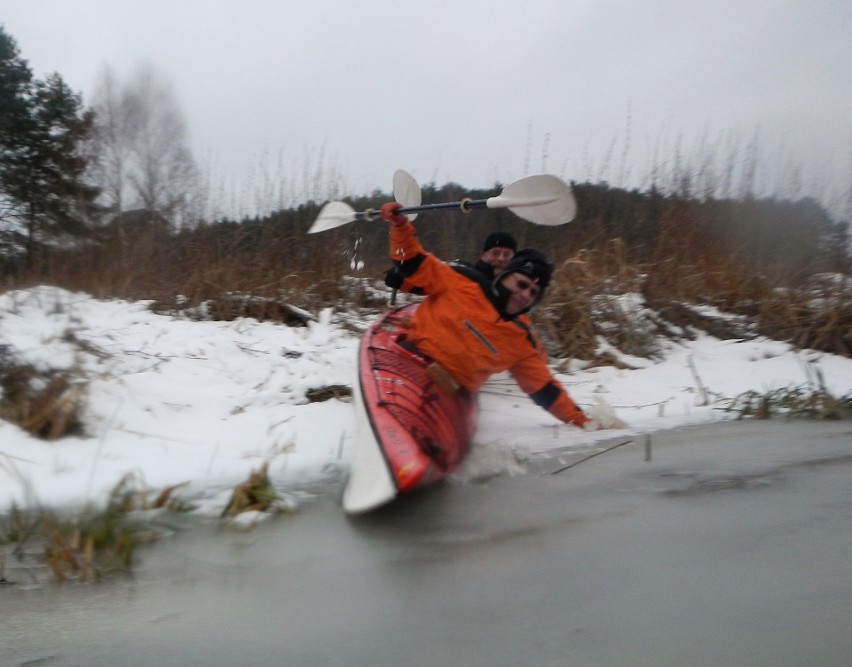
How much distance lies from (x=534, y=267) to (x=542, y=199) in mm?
682

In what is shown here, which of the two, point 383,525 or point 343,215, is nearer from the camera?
point 383,525

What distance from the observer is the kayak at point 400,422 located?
2631mm

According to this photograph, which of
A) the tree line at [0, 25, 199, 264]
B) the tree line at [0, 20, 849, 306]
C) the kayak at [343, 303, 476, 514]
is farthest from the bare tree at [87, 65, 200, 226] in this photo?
the kayak at [343, 303, 476, 514]

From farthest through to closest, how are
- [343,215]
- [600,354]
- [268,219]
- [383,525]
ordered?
[268,219] → [600,354] → [343,215] → [383,525]

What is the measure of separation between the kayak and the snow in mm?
186

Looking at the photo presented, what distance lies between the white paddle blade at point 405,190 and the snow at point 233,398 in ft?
3.68

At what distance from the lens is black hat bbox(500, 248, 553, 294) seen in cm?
370

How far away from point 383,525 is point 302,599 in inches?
25.6

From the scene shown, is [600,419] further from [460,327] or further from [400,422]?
[400,422]

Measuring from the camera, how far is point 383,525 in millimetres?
2557

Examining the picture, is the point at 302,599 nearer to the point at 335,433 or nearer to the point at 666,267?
the point at 335,433

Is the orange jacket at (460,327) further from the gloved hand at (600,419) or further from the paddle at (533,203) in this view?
the paddle at (533,203)

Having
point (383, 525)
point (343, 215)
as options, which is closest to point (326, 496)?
point (383, 525)

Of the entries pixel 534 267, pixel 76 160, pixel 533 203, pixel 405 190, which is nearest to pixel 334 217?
pixel 405 190
